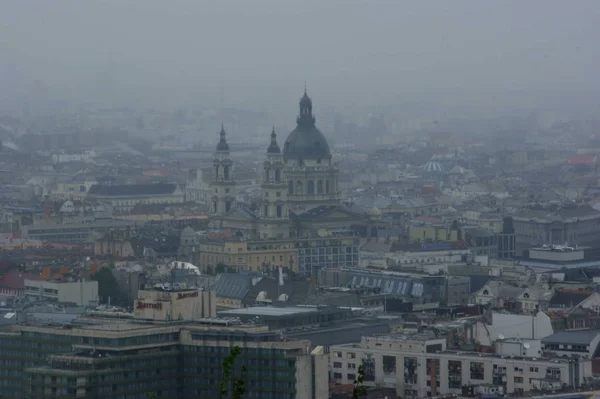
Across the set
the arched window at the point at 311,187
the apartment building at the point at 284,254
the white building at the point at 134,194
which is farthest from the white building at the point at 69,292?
the white building at the point at 134,194

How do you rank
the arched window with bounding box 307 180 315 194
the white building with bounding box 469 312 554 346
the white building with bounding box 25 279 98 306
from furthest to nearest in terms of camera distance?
the arched window with bounding box 307 180 315 194 < the white building with bounding box 25 279 98 306 < the white building with bounding box 469 312 554 346

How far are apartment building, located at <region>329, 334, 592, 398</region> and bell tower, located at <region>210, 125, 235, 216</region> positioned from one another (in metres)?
33.9

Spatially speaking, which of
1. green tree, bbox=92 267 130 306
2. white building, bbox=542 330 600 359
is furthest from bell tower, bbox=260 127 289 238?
white building, bbox=542 330 600 359

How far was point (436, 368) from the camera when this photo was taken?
3734cm

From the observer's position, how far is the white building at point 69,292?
49406 mm

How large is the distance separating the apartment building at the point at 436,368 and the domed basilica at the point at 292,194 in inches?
1132

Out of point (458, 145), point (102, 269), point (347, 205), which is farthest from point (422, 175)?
point (102, 269)

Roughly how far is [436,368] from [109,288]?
51.5 ft

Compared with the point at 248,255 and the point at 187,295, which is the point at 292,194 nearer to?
the point at 248,255

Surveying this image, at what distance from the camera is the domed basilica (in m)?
69.3

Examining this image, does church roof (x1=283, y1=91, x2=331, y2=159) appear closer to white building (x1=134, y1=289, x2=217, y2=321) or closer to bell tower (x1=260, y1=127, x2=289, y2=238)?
bell tower (x1=260, y1=127, x2=289, y2=238)

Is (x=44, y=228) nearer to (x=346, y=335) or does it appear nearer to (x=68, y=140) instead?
(x=346, y=335)

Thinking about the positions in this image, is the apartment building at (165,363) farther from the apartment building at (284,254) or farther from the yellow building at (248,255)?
the yellow building at (248,255)

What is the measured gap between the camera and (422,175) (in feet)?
372
